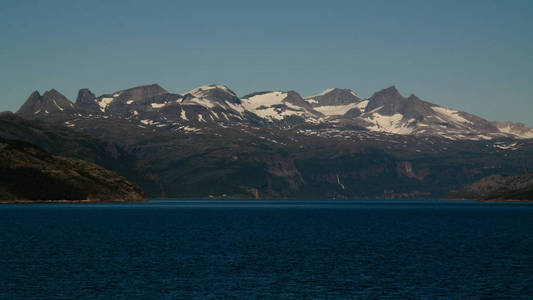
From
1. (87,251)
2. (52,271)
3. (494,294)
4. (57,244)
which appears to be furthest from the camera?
(57,244)

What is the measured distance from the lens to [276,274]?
10050cm

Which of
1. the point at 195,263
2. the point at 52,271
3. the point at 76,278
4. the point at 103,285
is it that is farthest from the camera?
the point at 195,263

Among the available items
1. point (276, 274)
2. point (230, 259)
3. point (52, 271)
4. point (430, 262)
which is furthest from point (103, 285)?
point (430, 262)

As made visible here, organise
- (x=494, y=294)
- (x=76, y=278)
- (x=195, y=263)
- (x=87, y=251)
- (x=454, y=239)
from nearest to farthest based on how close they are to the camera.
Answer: (x=494, y=294) < (x=76, y=278) < (x=195, y=263) < (x=87, y=251) < (x=454, y=239)

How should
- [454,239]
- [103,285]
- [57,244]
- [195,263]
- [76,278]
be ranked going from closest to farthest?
1. [103,285]
2. [76,278]
3. [195,263]
4. [57,244]
5. [454,239]

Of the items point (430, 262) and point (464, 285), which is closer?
point (464, 285)

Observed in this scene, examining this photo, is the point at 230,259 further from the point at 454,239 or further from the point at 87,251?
the point at 454,239

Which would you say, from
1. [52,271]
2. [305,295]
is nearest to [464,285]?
[305,295]

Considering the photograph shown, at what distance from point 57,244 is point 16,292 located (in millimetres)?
63880

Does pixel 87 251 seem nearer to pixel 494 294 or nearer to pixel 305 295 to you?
pixel 305 295

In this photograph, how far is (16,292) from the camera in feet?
272

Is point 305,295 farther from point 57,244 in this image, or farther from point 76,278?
point 57,244

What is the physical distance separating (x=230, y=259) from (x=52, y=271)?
30.2 meters

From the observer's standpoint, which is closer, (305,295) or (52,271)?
(305,295)
